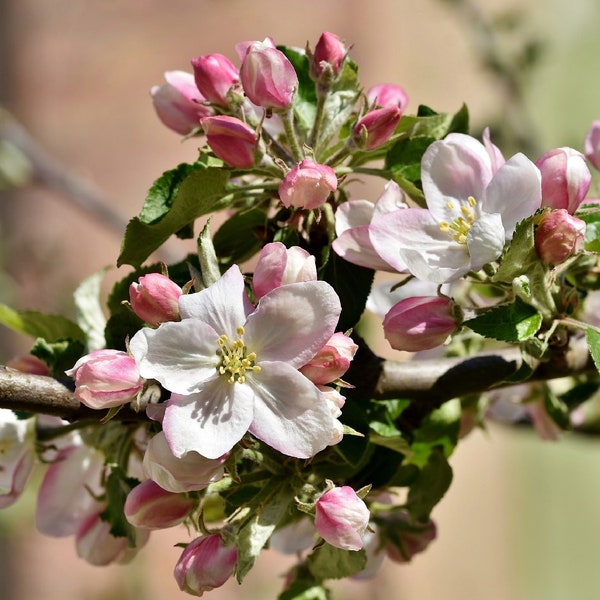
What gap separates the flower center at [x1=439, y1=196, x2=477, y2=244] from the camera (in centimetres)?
58

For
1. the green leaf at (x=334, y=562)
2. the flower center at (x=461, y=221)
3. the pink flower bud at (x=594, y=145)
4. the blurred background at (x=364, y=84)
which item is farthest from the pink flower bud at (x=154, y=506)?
the blurred background at (x=364, y=84)

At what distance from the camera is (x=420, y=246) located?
0.58m

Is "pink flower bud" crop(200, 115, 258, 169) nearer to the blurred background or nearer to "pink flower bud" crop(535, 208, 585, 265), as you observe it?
"pink flower bud" crop(535, 208, 585, 265)

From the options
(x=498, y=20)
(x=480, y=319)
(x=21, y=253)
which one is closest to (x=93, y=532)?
(x=480, y=319)

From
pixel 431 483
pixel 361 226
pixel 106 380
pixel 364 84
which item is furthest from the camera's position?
pixel 364 84

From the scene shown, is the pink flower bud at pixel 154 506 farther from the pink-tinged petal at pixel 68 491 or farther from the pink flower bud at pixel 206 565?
the pink-tinged petal at pixel 68 491

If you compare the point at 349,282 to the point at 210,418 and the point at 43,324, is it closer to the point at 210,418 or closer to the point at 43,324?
the point at 210,418

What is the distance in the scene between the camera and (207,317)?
0.50 metres

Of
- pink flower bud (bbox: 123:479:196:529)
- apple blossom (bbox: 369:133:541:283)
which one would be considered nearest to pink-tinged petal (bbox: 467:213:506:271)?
apple blossom (bbox: 369:133:541:283)

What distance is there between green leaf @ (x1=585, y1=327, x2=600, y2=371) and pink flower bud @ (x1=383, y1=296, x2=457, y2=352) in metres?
0.08

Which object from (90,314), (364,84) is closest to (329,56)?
(90,314)

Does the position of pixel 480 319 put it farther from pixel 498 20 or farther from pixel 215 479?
pixel 498 20

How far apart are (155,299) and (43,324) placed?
247 mm

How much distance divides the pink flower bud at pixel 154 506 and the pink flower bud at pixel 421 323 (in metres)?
0.17
